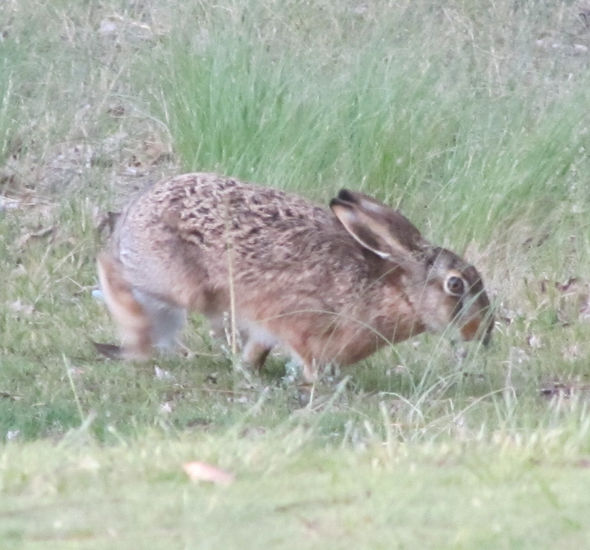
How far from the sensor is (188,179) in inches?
324

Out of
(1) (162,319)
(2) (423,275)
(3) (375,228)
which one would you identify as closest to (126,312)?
(1) (162,319)

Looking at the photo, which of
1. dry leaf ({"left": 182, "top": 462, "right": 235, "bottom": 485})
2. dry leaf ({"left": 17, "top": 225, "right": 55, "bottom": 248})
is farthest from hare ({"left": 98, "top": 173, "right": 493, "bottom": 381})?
dry leaf ({"left": 182, "top": 462, "right": 235, "bottom": 485})

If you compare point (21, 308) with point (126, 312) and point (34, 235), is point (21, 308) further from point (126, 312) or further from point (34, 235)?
point (126, 312)

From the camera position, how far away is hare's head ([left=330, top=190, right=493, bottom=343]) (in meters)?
7.97

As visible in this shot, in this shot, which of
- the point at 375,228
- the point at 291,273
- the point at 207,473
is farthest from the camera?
the point at 375,228

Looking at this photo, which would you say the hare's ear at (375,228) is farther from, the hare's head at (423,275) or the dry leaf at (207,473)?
the dry leaf at (207,473)

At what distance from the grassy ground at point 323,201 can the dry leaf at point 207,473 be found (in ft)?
0.14

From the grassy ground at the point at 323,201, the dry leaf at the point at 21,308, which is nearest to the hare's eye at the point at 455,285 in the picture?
the grassy ground at the point at 323,201

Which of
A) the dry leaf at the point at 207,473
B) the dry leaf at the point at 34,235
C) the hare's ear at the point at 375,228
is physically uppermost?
the dry leaf at the point at 207,473

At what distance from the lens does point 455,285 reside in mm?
8008

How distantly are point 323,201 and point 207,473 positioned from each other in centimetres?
633

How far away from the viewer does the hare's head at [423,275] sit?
7973 millimetres

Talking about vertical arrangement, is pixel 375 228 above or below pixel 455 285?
above

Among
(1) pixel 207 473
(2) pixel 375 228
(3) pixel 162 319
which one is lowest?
(3) pixel 162 319
